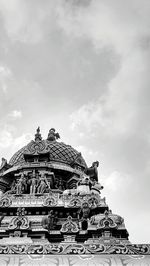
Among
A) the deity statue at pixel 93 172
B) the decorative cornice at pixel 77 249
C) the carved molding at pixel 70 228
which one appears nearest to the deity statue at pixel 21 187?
the carved molding at pixel 70 228

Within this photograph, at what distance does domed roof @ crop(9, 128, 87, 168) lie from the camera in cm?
3428

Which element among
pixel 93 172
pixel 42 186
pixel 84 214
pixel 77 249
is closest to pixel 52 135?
pixel 93 172

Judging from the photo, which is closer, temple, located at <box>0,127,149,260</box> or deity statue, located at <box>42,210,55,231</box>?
temple, located at <box>0,127,149,260</box>

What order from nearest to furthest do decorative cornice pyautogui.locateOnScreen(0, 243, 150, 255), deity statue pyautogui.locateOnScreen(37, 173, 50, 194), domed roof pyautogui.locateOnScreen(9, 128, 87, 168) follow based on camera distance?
decorative cornice pyautogui.locateOnScreen(0, 243, 150, 255) < deity statue pyautogui.locateOnScreen(37, 173, 50, 194) < domed roof pyautogui.locateOnScreen(9, 128, 87, 168)

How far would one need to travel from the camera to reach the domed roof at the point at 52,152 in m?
34.3

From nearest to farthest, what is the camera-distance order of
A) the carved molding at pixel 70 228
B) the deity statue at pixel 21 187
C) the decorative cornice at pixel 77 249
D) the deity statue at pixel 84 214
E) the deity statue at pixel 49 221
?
the decorative cornice at pixel 77 249, the carved molding at pixel 70 228, the deity statue at pixel 49 221, the deity statue at pixel 84 214, the deity statue at pixel 21 187

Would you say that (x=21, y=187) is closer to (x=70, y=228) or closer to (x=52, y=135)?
(x=70, y=228)

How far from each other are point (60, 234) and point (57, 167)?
50.4 feet

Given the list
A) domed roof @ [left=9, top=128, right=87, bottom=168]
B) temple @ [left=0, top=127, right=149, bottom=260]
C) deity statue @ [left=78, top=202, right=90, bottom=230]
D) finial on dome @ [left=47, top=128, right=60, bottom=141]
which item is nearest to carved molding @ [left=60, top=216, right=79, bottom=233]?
temple @ [left=0, top=127, right=149, bottom=260]

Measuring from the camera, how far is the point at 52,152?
3759 cm

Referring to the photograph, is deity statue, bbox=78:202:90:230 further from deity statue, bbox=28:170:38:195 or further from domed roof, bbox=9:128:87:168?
domed roof, bbox=9:128:87:168

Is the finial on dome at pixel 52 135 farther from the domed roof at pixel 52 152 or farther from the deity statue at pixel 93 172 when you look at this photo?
the deity statue at pixel 93 172

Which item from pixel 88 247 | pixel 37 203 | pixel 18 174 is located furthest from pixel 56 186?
pixel 88 247

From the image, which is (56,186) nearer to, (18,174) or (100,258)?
(18,174)
